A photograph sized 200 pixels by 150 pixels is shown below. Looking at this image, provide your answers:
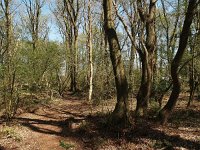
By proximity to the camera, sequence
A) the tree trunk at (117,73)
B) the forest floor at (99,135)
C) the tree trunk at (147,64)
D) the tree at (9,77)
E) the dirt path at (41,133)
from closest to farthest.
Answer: the forest floor at (99,135) → the dirt path at (41,133) → the tree trunk at (117,73) → the tree trunk at (147,64) → the tree at (9,77)

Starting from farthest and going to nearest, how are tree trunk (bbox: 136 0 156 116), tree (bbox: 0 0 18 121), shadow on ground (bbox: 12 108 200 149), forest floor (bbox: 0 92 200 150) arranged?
tree (bbox: 0 0 18 121) → tree trunk (bbox: 136 0 156 116) → forest floor (bbox: 0 92 200 150) → shadow on ground (bbox: 12 108 200 149)

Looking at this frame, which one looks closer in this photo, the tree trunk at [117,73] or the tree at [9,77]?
the tree trunk at [117,73]

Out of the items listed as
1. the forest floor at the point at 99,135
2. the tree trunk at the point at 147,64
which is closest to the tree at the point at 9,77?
the forest floor at the point at 99,135

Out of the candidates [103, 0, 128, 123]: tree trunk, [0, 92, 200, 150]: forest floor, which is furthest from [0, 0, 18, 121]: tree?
[103, 0, 128, 123]: tree trunk

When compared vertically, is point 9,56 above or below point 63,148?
above

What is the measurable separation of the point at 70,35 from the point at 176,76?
25331mm

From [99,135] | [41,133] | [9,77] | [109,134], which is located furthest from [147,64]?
[9,77]

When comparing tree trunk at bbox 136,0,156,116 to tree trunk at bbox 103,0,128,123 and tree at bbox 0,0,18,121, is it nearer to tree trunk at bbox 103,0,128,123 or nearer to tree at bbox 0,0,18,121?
tree trunk at bbox 103,0,128,123

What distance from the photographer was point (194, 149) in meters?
9.05

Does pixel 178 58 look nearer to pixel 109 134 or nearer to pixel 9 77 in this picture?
pixel 109 134

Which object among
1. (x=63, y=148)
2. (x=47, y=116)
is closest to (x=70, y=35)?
(x=47, y=116)

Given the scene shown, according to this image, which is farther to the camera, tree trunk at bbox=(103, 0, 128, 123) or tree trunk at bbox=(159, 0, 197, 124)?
tree trunk at bbox=(103, 0, 128, 123)

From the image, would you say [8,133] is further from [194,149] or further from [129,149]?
[194,149]

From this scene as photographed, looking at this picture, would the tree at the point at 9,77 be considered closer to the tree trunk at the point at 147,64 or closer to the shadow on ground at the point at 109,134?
the shadow on ground at the point at 109,134
